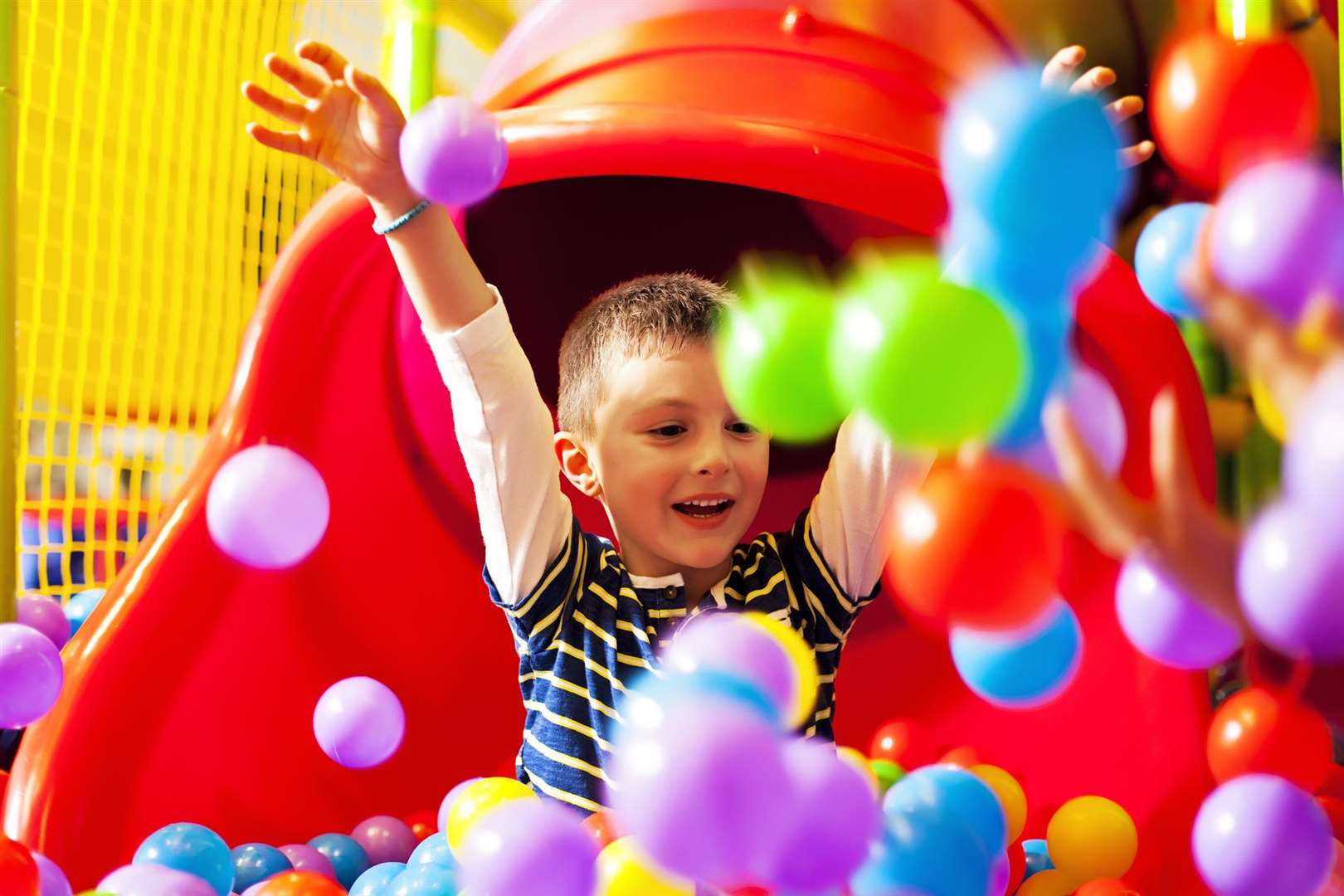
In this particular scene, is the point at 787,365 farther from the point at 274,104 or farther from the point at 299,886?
the point at 299,886

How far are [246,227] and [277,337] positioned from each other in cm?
96

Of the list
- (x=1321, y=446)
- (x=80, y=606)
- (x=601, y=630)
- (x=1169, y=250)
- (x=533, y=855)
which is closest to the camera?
(x=1321, y=446)

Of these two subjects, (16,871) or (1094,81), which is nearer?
(16,871)

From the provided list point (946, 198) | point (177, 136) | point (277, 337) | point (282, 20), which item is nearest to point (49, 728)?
point (277, 337)

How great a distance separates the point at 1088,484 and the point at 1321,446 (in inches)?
5.1

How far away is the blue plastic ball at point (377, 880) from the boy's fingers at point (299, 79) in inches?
25.4

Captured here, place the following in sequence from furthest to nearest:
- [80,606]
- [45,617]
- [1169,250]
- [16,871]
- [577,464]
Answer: [80,606] → [45,617] → [577,464] → [1169,250] → [16,871]

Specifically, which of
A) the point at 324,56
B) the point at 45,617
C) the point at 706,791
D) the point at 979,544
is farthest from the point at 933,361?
the point at 45,617

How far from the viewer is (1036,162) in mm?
589

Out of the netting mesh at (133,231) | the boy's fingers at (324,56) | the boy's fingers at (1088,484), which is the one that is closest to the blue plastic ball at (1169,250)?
the boy's fingers at (1088,484)

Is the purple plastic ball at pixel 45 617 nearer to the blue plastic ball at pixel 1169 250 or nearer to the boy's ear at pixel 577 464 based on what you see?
the boy's ear at pixel 577 464

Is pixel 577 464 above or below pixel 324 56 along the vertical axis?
below

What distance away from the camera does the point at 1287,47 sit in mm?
873

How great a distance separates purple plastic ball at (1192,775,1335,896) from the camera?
829 mm
